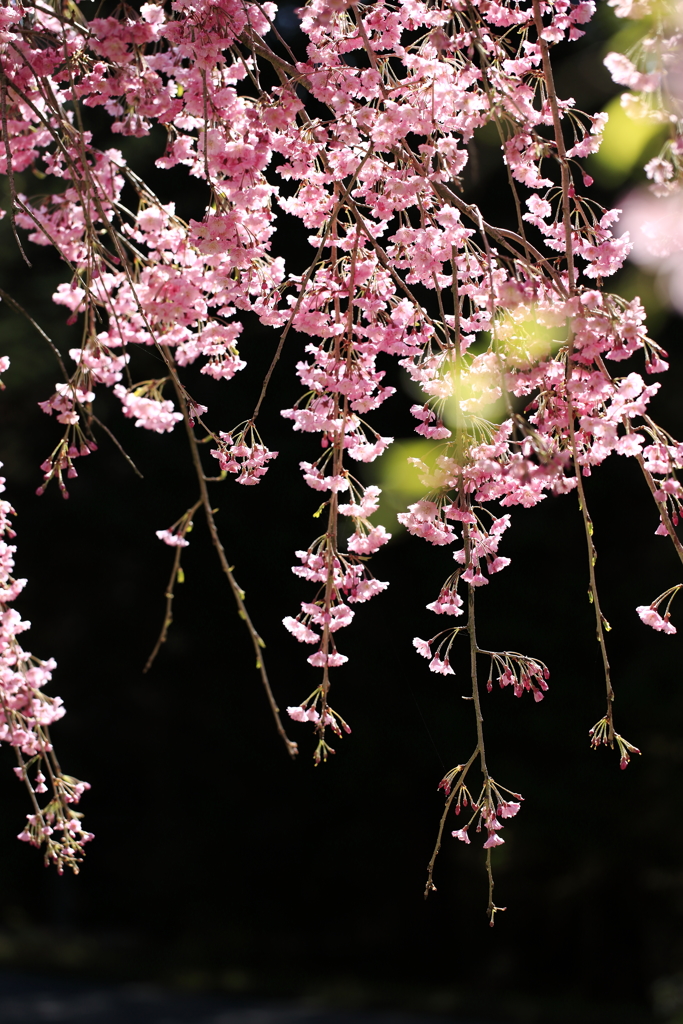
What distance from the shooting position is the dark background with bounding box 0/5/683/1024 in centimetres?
634

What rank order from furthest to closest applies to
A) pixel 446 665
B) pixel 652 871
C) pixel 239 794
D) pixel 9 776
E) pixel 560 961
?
pixel 9 776
pixel 239 794
pixel 560 961
pixel 652 871
pixel 446 665

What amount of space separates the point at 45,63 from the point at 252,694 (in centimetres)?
645

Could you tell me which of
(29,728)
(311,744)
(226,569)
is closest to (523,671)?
(226,569)

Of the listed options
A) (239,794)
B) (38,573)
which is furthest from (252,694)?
(38,573)

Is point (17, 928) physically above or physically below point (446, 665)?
below

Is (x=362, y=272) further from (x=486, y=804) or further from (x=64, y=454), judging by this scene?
(x=486, y=804)

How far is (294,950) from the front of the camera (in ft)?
25.8

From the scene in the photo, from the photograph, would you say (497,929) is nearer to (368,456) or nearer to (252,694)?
(252,694)

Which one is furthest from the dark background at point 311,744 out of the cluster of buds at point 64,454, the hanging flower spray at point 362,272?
the cluster of buds at point 64,454

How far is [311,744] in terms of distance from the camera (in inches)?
258

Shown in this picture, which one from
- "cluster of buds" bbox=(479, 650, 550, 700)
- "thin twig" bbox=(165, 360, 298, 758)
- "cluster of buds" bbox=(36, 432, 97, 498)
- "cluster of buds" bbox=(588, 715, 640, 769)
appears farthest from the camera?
"cluster of buds" bbox=(36, 432, 97, 498)

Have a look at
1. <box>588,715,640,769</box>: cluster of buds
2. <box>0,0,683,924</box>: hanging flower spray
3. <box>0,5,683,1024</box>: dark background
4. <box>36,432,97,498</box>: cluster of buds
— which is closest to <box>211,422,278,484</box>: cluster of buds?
<box>0,0,683,924</box>: hanging flower spray

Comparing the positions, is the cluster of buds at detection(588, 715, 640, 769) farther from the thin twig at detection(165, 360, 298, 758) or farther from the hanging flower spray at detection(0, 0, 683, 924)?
the thin twig at detection(165, 360, 298, 758)

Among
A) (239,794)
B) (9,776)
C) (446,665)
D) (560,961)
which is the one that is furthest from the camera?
(9,776)
